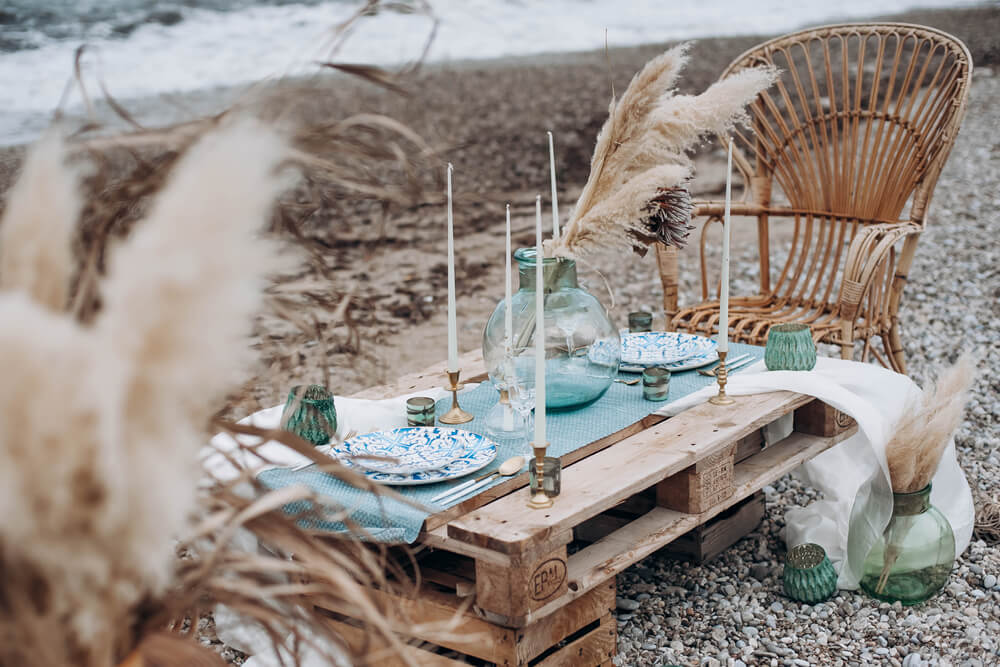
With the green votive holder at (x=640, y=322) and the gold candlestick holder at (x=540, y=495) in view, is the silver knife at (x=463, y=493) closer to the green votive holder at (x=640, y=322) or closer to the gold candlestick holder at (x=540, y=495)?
the gold candlestick holder at (x=540, y=495)

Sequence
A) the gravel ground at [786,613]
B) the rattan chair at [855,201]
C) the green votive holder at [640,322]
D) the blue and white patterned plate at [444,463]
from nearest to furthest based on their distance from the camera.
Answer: the blue and white patterned plate at [444,463], the gravel ground at [786,613], the green votive holder at [640,322], the rattan chair at [855,201]

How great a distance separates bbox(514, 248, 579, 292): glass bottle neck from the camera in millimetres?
2137

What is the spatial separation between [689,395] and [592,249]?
510 mm

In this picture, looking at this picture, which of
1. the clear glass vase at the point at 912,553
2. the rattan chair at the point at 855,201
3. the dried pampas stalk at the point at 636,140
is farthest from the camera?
the rattan chair at the point at 855,201

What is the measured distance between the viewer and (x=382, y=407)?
2.30 m

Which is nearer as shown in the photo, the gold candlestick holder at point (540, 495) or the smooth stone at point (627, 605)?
the gold candlestick holder at point (540, 495)

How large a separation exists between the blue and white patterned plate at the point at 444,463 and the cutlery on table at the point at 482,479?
0.02 m

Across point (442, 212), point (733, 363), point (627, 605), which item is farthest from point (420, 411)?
point (442, 212)

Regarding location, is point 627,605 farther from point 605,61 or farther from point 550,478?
point 605,61

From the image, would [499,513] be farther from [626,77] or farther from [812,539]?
[626,77]

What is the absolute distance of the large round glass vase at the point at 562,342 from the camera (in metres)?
2.20

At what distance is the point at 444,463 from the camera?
1.89 m

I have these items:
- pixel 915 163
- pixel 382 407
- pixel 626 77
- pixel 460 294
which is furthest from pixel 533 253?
pixel 626 77

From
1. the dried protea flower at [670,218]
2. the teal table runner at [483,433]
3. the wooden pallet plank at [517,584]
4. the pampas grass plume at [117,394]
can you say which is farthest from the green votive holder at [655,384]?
the pampas grass plume at [117,394]
